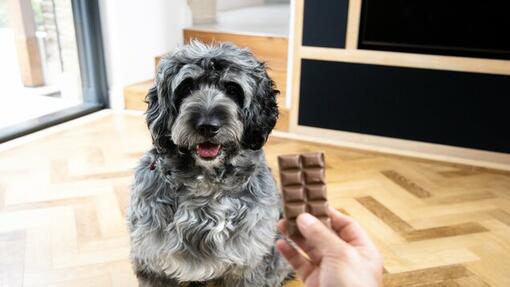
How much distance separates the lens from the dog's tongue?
1.36 m

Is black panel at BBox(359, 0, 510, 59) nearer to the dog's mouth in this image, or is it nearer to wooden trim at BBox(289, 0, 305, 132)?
wooden trim at BBox(289, 0, 305, 132)

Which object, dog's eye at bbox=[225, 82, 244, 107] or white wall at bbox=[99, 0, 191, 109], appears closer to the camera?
dog's eye at bbox=[225, 82, 244, 107]

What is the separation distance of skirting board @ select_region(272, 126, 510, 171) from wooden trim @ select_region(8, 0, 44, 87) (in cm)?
188

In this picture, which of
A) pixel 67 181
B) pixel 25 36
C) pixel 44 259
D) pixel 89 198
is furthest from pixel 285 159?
pixel 25 36

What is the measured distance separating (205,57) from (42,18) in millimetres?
2714

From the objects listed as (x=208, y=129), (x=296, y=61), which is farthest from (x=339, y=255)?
(x=296, y=61)

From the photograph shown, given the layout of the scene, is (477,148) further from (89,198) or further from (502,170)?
(89,198)

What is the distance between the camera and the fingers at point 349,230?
0.98 m

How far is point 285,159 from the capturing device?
995 mm

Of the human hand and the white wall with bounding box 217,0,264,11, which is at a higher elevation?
the white wall with bounding box 217,0,264,11

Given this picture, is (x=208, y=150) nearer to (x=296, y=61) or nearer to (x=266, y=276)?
(x=266, y=276)

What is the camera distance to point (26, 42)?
3459 millimetres

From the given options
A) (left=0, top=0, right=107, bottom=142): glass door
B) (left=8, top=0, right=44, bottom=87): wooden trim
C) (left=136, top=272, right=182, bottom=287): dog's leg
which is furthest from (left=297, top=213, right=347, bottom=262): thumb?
(left=8, top=0, right=44, bottom=87): wooden trim

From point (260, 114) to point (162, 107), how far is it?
294 millimetres
